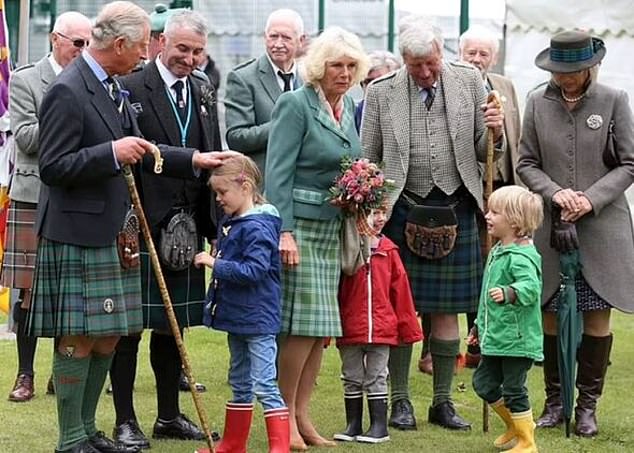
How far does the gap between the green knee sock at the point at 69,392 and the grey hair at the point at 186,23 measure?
1.45m

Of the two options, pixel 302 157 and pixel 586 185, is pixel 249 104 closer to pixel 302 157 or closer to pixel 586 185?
pixel 302 157

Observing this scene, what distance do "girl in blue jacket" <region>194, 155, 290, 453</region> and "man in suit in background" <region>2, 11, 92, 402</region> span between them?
137cm

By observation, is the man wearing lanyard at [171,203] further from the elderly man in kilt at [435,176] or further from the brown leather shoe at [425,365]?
the brown leather shoe at [425,365]

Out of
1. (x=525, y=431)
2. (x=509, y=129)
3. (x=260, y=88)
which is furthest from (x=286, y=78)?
(x=525, y=431)

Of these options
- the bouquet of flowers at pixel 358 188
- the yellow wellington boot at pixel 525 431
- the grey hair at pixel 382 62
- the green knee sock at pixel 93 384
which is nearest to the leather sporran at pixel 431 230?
the bouquet of flowers at pixel 358 188

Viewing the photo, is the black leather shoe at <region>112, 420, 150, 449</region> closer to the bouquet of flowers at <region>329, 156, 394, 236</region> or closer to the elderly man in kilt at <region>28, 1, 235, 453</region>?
the elderly man in kilt at <region>28, 1, 235, 453</region>

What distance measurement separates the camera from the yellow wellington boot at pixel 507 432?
5.77 metres

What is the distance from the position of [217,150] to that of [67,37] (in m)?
1.09

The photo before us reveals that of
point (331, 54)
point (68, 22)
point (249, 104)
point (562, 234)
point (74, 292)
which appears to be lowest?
point (74, 292)

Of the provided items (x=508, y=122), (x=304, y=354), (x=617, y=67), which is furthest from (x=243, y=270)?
(x=617, y=67)

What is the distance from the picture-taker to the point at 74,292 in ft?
16.7

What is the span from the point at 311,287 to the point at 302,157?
56cm

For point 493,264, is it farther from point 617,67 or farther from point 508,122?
point 617,67

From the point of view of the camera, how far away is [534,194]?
584 cm
